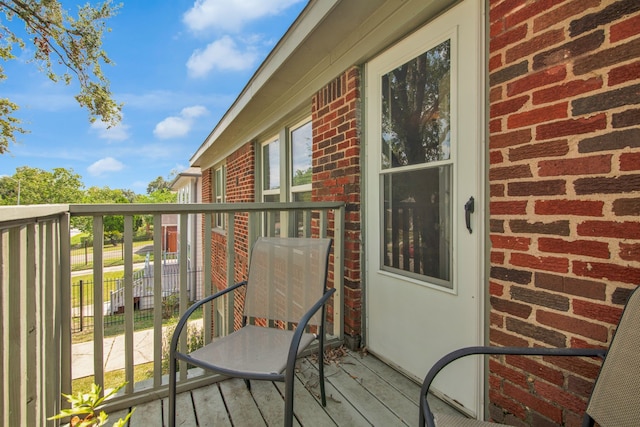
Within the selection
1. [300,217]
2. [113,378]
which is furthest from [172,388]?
[113,378]

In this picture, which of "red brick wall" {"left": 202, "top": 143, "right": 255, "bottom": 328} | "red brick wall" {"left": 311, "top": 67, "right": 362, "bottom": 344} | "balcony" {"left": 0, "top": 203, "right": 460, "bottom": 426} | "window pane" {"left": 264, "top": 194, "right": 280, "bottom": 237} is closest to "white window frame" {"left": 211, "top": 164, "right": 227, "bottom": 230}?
"red brick wall" {"left": 202, "top": 143, "right": 255, "bottom": 328}

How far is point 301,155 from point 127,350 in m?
2.48

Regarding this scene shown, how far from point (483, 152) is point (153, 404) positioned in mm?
2243

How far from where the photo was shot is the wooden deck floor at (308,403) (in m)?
1.65

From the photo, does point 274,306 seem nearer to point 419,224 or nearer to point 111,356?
point 419,224

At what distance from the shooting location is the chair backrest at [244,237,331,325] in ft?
6.31

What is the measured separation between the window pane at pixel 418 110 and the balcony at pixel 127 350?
66 centimetres

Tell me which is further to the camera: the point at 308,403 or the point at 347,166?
the point at 347,166

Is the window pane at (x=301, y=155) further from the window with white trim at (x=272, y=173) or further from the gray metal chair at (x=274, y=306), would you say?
the gray metal chair at (x=274, y=306)

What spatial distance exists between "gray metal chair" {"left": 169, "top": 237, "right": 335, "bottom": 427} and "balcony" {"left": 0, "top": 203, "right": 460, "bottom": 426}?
21 centimetres

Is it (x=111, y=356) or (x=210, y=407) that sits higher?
(x=210, y=407)

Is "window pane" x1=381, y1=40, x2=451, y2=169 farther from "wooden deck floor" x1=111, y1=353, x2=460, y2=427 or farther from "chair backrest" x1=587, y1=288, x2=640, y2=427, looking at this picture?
"wooden deck floor" x1=111, y1=353, x2=460, y2=427

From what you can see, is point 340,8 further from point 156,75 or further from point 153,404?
point 156,75

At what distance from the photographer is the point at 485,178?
1.53 metres
